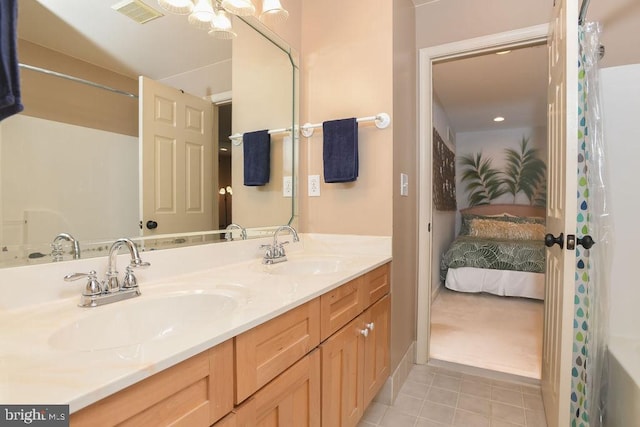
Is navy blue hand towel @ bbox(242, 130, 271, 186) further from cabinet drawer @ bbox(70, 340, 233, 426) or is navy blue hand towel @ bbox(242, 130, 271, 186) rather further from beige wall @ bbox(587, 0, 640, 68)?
beige wall @ bbox(587, 0, 640, 68)

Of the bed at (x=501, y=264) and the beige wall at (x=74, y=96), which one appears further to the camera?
the bed at (x=501, y=264)

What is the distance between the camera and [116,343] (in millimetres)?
801

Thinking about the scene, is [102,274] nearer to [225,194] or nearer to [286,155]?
[225,194]

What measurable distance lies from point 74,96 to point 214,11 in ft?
2.44

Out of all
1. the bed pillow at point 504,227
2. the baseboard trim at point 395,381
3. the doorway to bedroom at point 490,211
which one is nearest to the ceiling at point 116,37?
the doorway to bedroom at point 490,211

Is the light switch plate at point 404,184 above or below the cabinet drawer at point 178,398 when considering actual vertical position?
above

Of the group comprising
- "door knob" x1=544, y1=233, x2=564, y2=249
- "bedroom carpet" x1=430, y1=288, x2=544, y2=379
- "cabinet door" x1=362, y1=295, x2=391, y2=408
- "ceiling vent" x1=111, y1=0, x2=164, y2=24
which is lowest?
"bedroom carpet" x1=430, y1=288, x2=544, y2=379

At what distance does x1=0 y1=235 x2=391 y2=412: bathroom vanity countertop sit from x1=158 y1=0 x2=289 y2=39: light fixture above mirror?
958 millimetres

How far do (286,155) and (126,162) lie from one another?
981 millimetres

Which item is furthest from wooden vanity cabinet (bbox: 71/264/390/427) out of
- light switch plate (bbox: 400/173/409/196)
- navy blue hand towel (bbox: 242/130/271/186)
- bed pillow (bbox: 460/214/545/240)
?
bed pillow (bbox: 460/214/545/240)

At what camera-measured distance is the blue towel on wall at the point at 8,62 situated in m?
0.59

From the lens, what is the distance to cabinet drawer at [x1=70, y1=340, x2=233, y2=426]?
495 mm

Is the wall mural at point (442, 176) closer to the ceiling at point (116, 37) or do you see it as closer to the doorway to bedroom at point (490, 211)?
the doorway to bedroom at point (490, 211)

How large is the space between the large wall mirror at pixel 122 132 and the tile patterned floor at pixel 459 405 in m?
1.22
